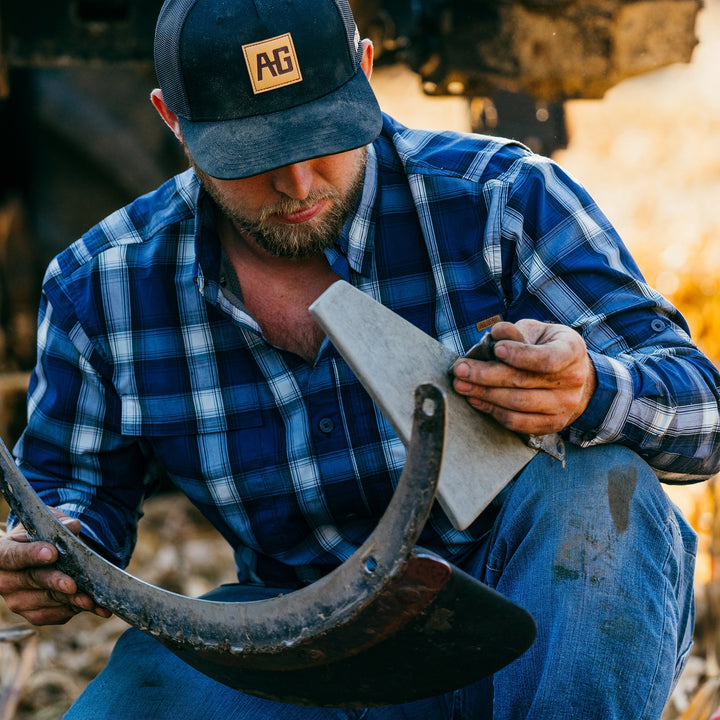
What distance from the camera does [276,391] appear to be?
75.8 inches

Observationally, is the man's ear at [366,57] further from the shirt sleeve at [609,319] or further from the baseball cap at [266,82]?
the shirt sleeve at [609,319]

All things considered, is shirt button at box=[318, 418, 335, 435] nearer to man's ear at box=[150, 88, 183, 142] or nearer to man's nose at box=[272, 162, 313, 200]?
man's nose at box=[272, 162, 313, 200]

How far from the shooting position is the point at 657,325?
1730 mm

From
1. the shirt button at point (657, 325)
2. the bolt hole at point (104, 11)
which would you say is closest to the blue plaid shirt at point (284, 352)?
the shirt button at point (657, 325)

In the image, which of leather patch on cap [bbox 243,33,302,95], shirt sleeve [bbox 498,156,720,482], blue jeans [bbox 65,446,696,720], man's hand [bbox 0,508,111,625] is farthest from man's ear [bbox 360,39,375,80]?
man's hand [bbox 0,508,111,625]

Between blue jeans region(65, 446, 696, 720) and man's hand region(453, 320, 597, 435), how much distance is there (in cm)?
14

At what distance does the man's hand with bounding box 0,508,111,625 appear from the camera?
5.25ft

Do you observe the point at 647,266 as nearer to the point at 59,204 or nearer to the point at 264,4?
the point at 59,204

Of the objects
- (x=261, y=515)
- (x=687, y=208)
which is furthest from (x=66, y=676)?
(x=687, y=208)

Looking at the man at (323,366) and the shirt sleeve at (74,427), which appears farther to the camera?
the shirt sleeve at (74,427)

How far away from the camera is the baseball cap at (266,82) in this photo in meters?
1.76

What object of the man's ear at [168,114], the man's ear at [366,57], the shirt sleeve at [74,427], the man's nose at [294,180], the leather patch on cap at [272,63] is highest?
the leather patch on cap at [272,63]

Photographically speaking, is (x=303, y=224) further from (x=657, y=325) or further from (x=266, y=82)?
(x=657, y=325)

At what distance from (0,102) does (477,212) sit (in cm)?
291
